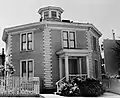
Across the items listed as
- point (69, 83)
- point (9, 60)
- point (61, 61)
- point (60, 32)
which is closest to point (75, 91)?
point (69, 83)

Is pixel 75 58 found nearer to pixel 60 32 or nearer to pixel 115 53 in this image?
pixel 60 32

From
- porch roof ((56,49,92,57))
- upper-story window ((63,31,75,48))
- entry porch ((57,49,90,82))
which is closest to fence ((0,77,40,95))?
porch roof ((56,49,92,57))

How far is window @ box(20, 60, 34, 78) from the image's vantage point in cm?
1773

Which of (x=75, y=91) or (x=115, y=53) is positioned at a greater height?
(x=115, y=53)

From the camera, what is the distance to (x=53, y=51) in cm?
1758

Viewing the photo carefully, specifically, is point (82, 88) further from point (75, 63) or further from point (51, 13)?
point (51, 13)

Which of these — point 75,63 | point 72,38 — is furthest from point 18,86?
point 72,38

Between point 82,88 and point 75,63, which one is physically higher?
point 75,63

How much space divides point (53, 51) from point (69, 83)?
407cm

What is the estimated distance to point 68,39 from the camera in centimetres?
1833

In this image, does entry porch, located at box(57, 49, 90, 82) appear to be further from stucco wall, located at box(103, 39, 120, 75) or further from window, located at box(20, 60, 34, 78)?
stucco wall, located at box(103, 39, 120, 75)

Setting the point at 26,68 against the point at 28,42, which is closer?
the point at 26,68

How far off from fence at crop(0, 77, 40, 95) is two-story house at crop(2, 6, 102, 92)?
3012 millimetres

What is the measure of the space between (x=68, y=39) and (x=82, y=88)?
19.5 feet
